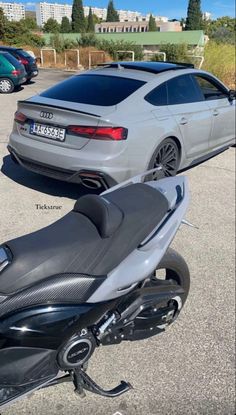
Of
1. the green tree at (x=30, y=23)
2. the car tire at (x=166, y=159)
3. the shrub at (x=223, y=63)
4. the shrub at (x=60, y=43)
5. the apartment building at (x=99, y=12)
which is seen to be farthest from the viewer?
the shrub at (x=223, y=63)

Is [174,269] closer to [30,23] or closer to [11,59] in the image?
[30,23]

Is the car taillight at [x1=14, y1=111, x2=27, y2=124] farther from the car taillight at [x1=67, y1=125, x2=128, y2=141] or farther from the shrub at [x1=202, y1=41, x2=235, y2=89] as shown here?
the shrub at [x1=202, y1=41, x2=235, y2=89]

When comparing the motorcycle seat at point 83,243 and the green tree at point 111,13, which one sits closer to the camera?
the motorcycle seat at point 83,243

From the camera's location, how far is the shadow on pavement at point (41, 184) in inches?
164

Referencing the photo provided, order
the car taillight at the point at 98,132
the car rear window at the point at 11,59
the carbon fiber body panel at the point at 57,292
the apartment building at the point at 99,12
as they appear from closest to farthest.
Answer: the carbon fiber body panel at the point at 57,292, the apartment building at the point at 99,12, the car rear window at the point at 11,59, the car taillight at the point at 98,132

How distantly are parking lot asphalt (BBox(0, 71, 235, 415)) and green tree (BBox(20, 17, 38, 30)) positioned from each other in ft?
2.54

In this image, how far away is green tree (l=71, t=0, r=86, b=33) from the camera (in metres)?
1.99

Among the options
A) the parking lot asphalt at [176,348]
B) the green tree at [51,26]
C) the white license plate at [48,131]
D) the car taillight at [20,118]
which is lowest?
the parking lot asphalt at [176,348]

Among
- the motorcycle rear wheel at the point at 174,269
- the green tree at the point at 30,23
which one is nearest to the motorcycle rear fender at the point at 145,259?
the motorcycle rear wheel at the point at 174,269

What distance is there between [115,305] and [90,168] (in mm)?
2039

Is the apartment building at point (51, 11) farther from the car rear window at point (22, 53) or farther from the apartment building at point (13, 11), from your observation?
the car rear window at point (22, 53)

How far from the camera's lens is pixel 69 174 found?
3814mm

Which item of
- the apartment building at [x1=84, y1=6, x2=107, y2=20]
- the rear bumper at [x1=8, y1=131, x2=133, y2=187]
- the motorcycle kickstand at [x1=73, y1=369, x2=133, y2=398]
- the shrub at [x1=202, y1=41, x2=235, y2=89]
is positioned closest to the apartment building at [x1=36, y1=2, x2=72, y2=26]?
the apartment building at [x1=84, y1=6, x2=107, y2=20]

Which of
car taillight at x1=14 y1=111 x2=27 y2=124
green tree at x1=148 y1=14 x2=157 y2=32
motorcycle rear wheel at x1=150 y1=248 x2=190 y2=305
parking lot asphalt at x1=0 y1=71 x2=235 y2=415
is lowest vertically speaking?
parking lot asphalt at x1=0 y1=71 x2=235 y2=415
